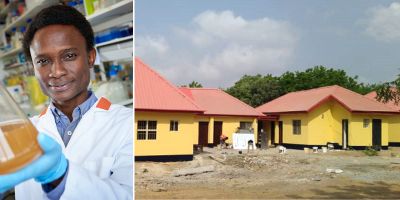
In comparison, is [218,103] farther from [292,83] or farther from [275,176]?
[275,176]

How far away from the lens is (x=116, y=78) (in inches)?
69.3

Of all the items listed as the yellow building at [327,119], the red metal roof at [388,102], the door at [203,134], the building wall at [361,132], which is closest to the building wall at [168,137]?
the door at [203,134]

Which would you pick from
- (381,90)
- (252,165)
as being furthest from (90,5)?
(381,90)

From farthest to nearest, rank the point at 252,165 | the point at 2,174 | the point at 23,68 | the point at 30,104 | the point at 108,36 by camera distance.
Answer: the point at 252,165, the point at 23,68, the point at 30,104, the point at 108,36, the point at 2,174

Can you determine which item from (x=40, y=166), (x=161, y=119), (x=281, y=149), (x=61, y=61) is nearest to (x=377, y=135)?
(x=281, y=149)

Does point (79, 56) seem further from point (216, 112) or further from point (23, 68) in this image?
point (216, 112)

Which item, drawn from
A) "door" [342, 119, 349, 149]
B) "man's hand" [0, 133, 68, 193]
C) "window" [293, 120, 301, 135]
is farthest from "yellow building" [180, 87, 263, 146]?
"man's hand" [0, 133, 68, 193]

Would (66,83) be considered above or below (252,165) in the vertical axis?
above

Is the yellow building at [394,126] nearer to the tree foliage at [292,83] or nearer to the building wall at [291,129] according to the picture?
the tree foliage at [292,83]

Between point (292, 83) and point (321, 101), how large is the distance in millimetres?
413

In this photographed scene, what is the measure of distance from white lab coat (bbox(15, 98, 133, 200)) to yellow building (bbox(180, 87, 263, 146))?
260 cm

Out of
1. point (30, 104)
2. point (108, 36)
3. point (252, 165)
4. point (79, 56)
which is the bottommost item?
point (252, 165)

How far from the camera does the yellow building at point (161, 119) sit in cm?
379

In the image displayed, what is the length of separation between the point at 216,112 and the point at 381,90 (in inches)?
62.0
